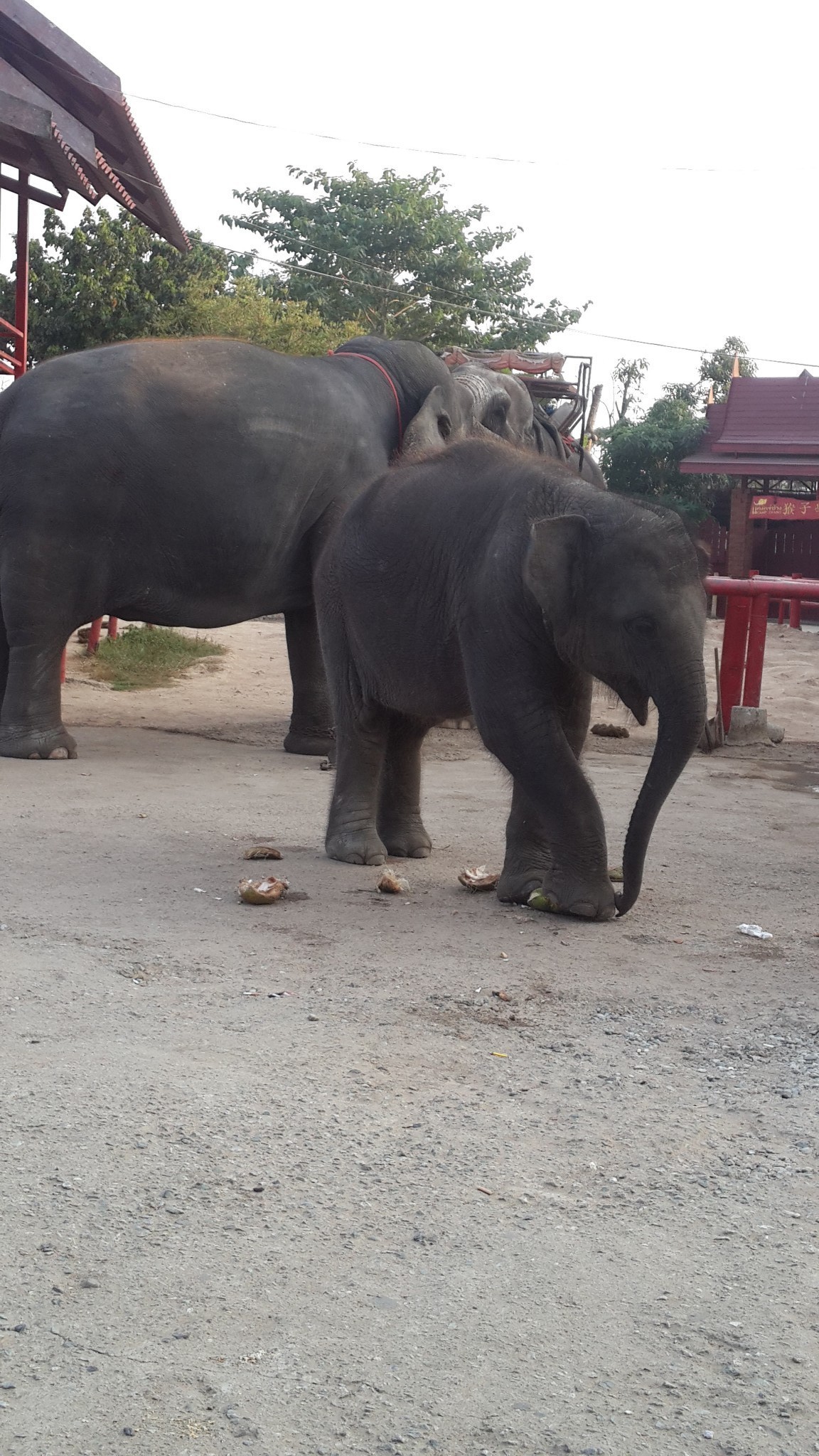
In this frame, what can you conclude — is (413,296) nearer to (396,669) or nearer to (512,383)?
(512,383)

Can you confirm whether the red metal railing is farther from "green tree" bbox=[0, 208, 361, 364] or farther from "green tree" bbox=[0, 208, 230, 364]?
"green tree" bbox=[0, 208, 230, 364]

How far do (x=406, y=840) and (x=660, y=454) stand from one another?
27464mm

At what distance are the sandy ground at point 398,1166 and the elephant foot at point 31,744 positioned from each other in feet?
6.68

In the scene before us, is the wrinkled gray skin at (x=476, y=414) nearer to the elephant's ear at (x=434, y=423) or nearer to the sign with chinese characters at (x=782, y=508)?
the elephant's ear at (x=434, y=423)

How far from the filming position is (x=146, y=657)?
41.8 feet

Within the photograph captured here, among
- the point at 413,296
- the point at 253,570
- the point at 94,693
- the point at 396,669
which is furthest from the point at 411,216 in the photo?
the point at 396,669

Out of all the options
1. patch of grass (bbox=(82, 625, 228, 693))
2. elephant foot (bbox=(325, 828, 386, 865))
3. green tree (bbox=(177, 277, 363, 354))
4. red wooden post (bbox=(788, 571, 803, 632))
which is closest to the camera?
elephant foot (bbox=(325, 828, 386, 865))

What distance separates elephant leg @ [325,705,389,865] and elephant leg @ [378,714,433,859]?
58 millimetres

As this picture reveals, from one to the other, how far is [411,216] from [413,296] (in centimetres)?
166

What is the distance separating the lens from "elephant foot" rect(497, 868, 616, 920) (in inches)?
194

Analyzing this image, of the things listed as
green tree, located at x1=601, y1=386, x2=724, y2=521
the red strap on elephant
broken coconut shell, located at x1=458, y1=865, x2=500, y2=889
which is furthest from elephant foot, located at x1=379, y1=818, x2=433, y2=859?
green tree, located at x1=601, y1=386, x2=724, y2=521

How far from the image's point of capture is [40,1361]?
2.20 metres

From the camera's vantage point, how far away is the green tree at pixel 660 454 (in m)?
31.7

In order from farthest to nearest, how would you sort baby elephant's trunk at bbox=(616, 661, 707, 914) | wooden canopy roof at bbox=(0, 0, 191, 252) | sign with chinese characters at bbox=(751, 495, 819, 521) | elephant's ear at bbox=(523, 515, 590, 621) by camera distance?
sign with chinese characters at bbox=(751, 495, 819, 521) < wooden canopy roof at bbox=(0, 0, 191, 252) < elephant's ear at bbox=(523, 515, 590, 621) < baby elephant's trunk at bbox=(616, 661, 707, 914)
